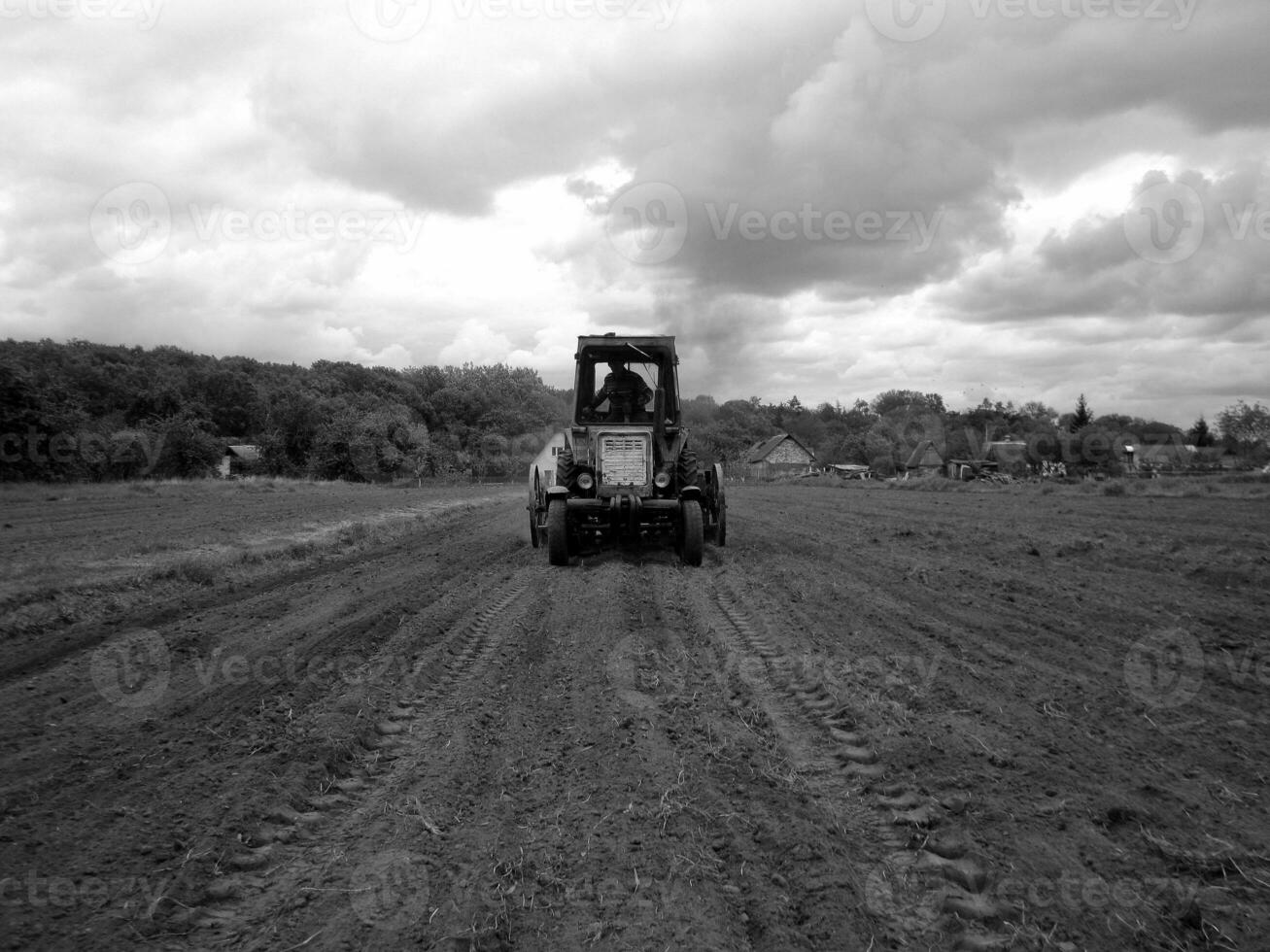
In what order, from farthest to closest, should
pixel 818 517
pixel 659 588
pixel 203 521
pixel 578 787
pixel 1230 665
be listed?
pixel 818 517 → pixel 203 521 → pixel 659 588 → pixel 1230 665 → pixel 578 787

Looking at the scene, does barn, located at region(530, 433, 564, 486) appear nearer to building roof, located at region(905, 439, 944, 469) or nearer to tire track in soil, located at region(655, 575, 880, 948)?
tire track in soil, located at region(655, 575, 880, 948)

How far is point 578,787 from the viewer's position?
12.6 feet

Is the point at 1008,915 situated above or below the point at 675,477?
below

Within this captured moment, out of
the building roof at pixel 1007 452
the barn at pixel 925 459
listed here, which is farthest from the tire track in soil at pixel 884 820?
the barn at pixel 925 459

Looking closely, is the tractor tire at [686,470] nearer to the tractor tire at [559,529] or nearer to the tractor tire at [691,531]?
the tractor tire at [691,531]

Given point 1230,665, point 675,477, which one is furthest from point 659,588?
point 1230,665

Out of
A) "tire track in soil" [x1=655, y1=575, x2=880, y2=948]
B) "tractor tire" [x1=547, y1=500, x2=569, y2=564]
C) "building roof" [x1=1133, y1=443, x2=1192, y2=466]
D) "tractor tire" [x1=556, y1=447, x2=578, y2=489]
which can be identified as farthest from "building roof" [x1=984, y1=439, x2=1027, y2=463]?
"tire track in soil" [x1=655, y1=575, x2=880, y2=948]

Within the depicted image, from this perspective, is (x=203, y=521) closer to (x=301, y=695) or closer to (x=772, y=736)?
(x=301, y=695)

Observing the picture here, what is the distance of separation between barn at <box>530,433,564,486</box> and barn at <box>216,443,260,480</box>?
162 ft

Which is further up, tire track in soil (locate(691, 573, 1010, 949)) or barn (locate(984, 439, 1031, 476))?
barn (locate(984, 439, 1031, 476))

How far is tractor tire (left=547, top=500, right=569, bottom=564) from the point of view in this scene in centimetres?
1107

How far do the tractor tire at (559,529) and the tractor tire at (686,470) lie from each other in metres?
1.76

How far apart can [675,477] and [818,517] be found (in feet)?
32.7

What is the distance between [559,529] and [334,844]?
25.4 ft
